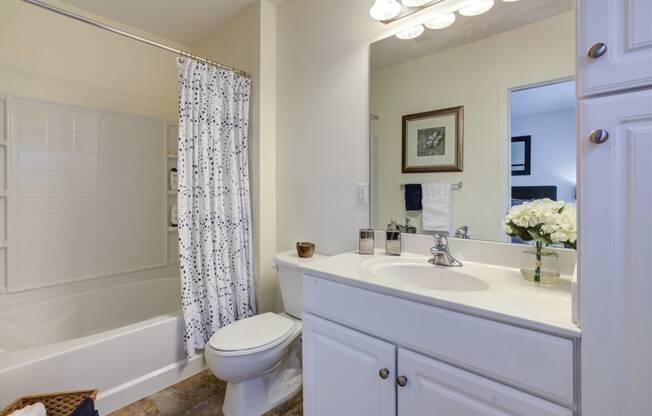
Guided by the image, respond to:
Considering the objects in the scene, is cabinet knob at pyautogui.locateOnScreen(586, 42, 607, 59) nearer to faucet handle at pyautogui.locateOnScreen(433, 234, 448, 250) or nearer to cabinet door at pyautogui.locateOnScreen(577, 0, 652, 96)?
cabinet door at pyautogui.locateOnScreen(577, 0, 652, 96)

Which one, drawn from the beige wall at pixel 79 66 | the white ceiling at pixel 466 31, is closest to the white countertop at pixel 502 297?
the white ceiling at pixel 466 31

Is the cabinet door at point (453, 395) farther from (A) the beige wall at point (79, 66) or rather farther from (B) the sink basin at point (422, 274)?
(A) the beige wall at point (79, 66)

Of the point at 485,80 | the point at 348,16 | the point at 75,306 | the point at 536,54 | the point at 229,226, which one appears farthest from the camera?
the point at 75,306

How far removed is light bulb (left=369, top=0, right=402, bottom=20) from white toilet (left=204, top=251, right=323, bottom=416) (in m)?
1.33

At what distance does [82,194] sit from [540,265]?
9.24ft

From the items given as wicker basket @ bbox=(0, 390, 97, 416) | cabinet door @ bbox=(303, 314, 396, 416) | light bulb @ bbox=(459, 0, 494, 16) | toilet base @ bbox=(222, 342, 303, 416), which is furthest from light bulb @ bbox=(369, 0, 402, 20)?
wicker basket @ bbox=(0, 390, 97, 416)

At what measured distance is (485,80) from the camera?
1292mm

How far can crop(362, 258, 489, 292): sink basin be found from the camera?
119 cm

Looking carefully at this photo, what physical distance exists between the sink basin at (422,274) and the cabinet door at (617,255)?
47 cm

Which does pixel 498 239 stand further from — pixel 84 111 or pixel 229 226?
pixel 84 111

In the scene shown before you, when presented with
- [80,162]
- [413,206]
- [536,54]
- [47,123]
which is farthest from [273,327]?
[47,123]

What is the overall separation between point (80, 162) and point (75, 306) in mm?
1037

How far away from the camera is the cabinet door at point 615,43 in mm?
626

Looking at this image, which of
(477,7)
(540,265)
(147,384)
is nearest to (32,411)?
(147,384)
